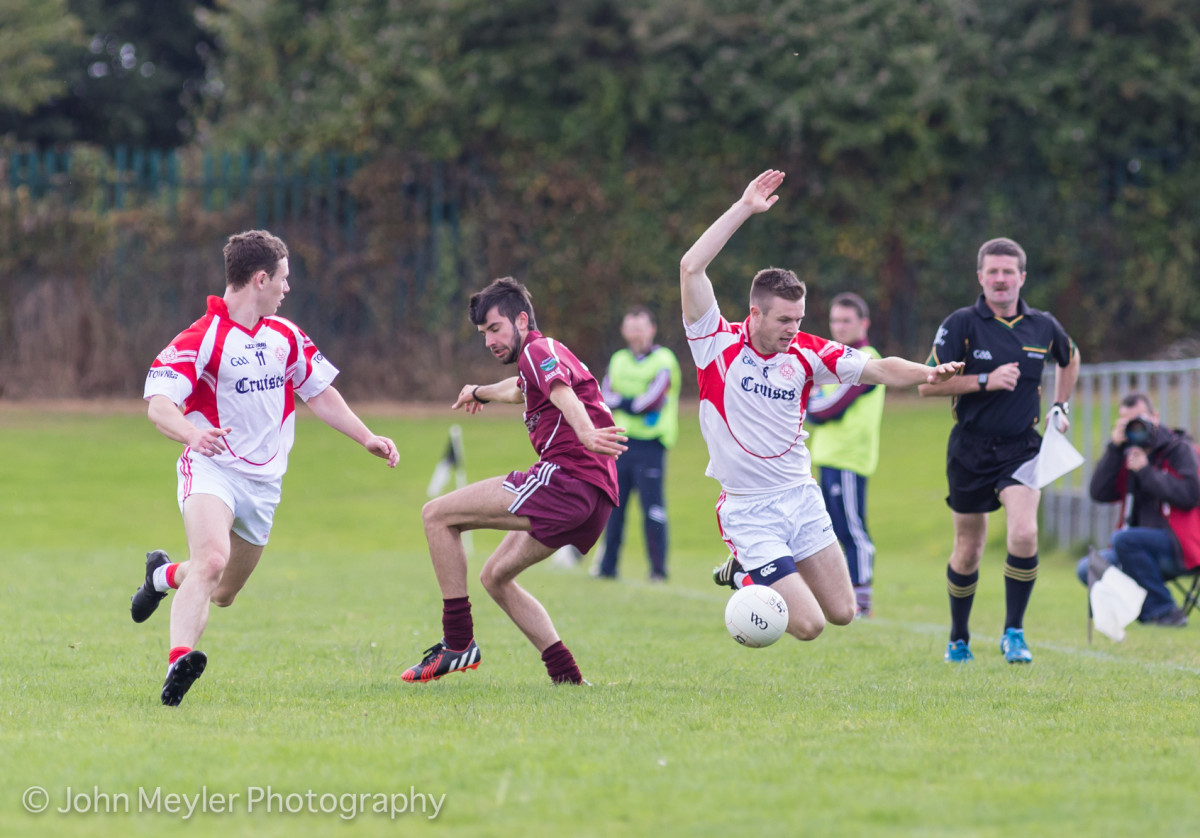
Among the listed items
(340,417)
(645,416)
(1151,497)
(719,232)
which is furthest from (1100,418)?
(340,417)

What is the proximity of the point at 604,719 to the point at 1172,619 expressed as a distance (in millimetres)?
6385

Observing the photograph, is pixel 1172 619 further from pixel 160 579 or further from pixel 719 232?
pixel 160 579

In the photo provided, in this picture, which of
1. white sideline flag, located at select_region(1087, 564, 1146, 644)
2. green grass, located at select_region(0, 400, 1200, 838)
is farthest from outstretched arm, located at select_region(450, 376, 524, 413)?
white sideline flag, located at select_region(1087, 564, 1146, 644)

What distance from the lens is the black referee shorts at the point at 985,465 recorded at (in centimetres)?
818

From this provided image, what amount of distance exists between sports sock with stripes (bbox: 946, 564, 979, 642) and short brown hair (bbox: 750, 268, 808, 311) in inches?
86.6

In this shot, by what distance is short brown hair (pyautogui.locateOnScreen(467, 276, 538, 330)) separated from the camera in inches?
271

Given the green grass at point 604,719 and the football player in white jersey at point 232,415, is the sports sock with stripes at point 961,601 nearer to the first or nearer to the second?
the green grass at point 604,719

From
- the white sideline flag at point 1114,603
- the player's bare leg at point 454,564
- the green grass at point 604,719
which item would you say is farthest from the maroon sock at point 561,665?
the white sideline flag at point 1114,603

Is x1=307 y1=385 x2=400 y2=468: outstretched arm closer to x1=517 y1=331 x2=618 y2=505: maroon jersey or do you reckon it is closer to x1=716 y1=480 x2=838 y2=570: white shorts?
x1=517 y1=331 x2=618 y2=505: maroon jersey

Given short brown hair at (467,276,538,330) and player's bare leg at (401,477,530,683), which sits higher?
short brown hair at (467,276,538,330)

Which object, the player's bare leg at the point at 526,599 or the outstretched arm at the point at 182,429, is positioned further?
the player's bare leg at the point at 526,599

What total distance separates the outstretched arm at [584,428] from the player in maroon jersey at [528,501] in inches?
0.5

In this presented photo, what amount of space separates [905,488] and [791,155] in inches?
307

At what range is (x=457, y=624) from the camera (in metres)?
6.90
